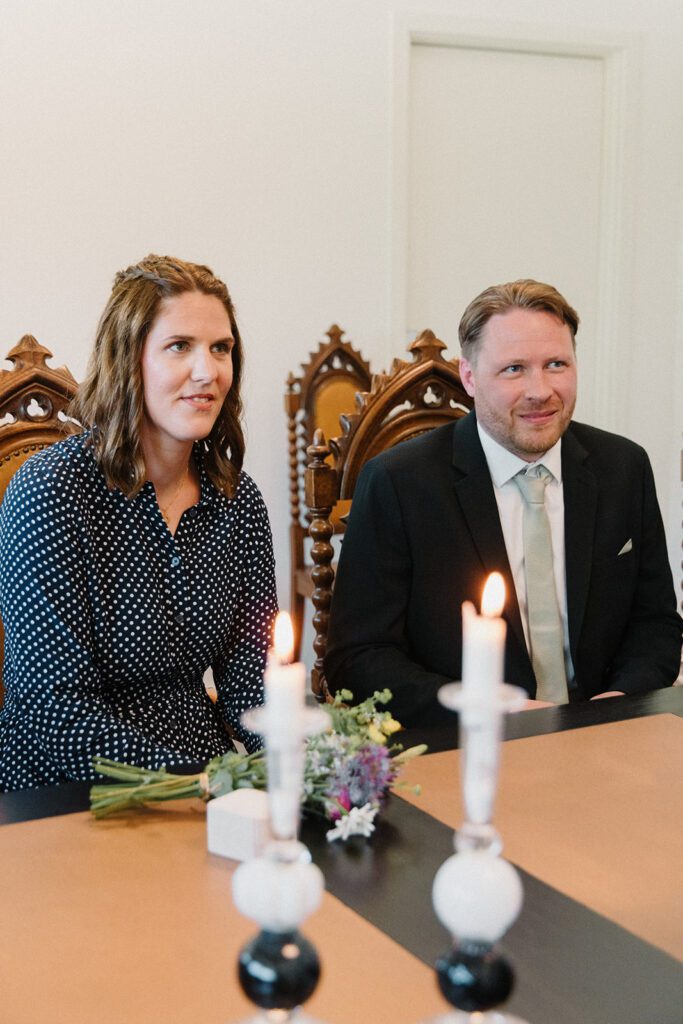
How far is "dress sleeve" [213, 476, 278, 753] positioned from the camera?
183 cm

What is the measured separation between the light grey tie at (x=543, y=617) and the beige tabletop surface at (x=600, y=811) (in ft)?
1.69

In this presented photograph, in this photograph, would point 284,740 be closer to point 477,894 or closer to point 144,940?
point 477,894

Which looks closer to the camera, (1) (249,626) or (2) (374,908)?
(2) (374,908)

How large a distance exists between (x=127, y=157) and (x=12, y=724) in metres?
2.92

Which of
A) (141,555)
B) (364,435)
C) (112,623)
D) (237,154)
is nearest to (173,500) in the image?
(141,555)

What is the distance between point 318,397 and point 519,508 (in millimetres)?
2239

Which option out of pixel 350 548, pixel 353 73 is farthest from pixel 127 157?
pixel 350 548

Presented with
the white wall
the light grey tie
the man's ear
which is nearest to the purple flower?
the light grey tie

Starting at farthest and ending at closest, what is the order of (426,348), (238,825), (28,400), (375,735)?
1. (426,348)
2. (28,400)
3. (375,735)
4. (238,825)

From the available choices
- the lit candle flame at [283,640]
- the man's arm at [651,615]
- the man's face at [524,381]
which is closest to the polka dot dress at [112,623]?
the man's face at [524,381]

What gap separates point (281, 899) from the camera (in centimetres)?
52

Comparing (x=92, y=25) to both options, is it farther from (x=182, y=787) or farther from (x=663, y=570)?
(x=182, y=787)

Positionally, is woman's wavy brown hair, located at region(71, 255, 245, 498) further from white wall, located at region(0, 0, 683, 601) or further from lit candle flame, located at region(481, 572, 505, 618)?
white wall, located at region(0, 0, 683, 601)

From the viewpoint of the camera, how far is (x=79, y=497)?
168cm
